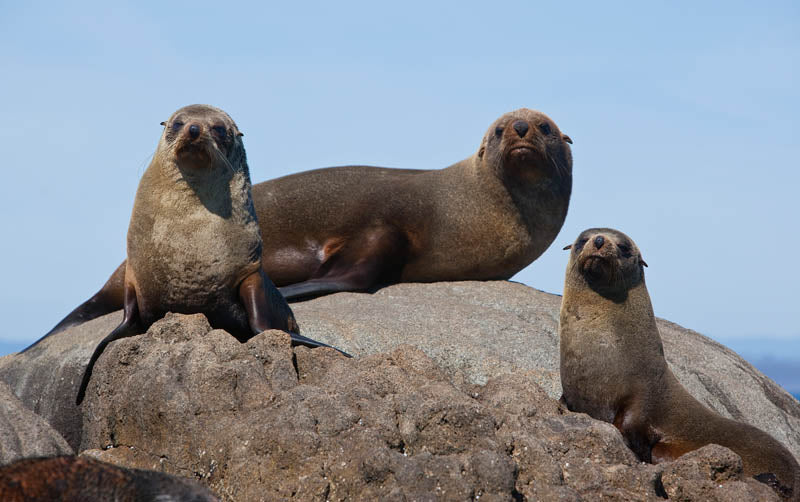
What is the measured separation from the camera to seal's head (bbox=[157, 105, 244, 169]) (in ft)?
23.6

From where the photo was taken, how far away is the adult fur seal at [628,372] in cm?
683

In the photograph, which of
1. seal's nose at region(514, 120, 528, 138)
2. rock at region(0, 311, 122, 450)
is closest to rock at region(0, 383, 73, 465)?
rock at region(0, 311, 122, 450)

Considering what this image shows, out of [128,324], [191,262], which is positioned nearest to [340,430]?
[191,262]

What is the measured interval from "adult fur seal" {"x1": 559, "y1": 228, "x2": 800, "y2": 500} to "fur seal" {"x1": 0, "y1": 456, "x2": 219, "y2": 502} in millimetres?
4037

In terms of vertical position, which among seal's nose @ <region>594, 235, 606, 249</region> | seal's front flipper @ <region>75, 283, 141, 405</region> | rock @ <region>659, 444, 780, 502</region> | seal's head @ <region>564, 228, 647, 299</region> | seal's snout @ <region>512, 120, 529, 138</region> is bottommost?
rock @ <region>659, 444, 780, 502</region>

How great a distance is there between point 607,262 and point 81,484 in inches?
191

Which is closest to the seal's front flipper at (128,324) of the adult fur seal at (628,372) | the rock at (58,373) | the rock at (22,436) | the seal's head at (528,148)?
the rock at (58,373)

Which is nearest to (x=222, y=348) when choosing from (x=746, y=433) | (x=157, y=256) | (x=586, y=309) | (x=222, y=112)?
(x=157, y=256)

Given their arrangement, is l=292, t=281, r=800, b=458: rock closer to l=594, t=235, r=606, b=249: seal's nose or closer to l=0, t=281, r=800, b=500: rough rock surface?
l=594, t=235, r=606, b=249: seal's nose

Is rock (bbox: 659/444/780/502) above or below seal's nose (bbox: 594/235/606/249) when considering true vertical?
below

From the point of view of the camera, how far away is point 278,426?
4.72 meters

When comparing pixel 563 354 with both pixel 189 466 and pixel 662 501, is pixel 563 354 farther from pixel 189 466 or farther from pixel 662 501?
pixel 189 466

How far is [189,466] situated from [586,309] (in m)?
3.55

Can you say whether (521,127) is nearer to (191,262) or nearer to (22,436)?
(191,262)
